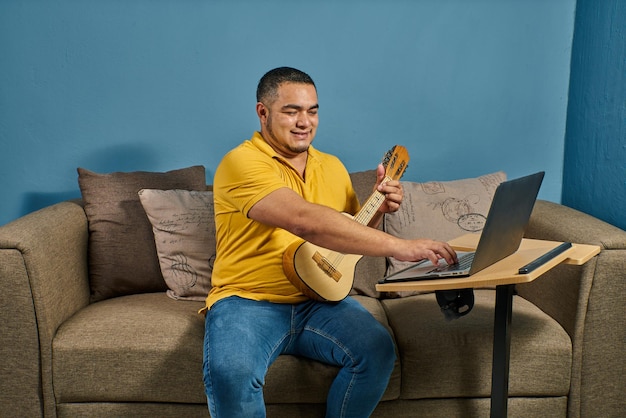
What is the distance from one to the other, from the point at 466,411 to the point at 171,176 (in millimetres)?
1329

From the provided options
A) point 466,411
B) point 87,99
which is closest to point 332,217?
point 466,411

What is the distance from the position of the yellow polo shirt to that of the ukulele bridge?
0.39 feet

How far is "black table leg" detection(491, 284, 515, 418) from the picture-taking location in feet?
6.03

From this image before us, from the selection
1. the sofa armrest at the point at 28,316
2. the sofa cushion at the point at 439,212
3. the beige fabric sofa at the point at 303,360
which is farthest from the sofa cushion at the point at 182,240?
the sofa cushion at the point at 439,212

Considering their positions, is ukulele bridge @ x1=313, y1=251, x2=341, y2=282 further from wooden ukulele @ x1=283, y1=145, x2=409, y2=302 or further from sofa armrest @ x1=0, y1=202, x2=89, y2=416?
sofa armrest @ x1=0, y1=202, x2=89, y2=416

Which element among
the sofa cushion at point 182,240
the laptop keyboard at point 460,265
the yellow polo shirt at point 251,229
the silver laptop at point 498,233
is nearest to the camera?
the silver laptop at point 498,233

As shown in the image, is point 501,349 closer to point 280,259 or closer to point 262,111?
point 280,259

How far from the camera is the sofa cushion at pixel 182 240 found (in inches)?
96.7

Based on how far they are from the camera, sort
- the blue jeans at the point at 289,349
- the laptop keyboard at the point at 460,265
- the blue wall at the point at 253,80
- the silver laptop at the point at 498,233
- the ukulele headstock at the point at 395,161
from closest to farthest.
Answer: the silver laptop at the point at 498,233
the laptop keyboard at the point at 460,265
the blue jeans at the point at 289,349
the ukulele headstock at the point at 395,161
the blue wall at the point at 253,80

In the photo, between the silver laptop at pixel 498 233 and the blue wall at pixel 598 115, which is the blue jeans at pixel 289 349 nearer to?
the silver laptop at pixel 498 233

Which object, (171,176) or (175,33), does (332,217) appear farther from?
(175,33)

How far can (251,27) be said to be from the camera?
9.30ft

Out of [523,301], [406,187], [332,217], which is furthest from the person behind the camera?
[406,187]

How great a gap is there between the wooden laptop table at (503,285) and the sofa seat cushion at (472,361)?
0.17 m
